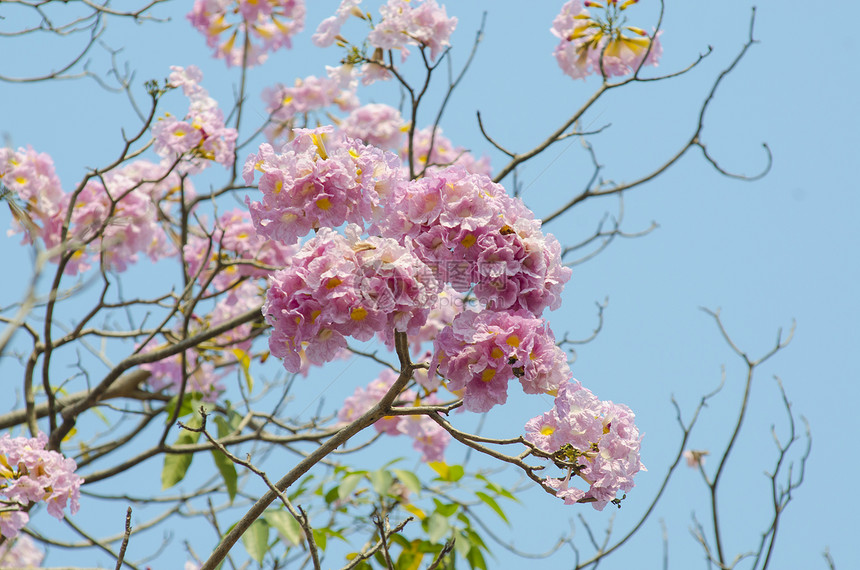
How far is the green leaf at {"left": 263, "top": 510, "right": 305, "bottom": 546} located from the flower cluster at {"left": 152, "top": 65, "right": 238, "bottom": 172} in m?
1.55

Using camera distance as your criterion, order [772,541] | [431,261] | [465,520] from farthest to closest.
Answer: [465,520], [772,541], [431,261]

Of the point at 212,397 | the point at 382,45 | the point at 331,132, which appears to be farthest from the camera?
the point at 212,397

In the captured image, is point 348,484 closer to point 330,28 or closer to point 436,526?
point 436,526

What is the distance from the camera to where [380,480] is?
282 cm

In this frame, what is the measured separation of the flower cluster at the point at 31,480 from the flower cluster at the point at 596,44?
2.64m

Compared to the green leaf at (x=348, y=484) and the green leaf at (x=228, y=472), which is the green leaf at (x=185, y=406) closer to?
the green leaf at (x=228, y=472)

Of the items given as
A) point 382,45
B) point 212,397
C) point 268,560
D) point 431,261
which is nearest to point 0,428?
point 212,397

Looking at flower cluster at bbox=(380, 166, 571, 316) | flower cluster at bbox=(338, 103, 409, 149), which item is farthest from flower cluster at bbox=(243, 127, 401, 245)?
flower cluster at bbox=(338, 103, 409, 149)

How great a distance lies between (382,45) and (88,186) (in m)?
1.63

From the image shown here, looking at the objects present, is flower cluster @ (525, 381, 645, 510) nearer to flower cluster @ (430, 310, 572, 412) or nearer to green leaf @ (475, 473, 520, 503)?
flower cluster @ (430, 310, 572, 412)

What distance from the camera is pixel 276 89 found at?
201 inches

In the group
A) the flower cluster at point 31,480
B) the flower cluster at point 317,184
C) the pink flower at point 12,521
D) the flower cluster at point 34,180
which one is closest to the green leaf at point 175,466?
the flower cluster at point 31,480

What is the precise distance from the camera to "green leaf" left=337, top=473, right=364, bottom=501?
2.79 metres

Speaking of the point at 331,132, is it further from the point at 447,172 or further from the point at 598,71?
the point at 598,71
